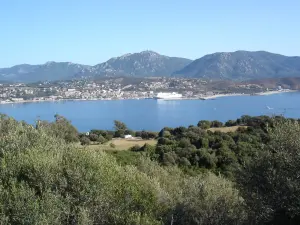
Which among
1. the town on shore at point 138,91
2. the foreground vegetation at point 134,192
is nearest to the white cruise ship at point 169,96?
the town on shore at point 138,91

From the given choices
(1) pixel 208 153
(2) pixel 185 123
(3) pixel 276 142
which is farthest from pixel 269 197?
(2) pixel 185 123

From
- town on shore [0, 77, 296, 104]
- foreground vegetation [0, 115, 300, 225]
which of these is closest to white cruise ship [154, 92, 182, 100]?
town on shore [0, 77, 296, 104]

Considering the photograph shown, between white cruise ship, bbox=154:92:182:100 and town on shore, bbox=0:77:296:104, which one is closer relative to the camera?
white cruise ship, bbox=154:92:182:100

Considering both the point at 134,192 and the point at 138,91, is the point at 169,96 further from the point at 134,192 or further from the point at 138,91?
the point at 134,192

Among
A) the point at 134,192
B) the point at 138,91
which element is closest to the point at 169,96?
the point at 138,91

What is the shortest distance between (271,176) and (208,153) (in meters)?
15.7

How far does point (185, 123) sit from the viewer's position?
71.4 metres

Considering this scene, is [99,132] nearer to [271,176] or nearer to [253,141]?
[253,141]

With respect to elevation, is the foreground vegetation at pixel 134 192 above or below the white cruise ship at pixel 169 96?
above

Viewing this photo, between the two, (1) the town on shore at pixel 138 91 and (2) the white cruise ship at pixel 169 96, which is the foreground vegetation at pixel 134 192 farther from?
(2) the white cruise ship at pixel 169 96

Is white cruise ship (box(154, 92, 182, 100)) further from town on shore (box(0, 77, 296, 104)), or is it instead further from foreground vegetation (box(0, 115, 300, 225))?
foreground vegetation (box(0, 115, 300, 225))

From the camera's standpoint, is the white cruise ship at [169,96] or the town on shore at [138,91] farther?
the town on shore at [138,91]

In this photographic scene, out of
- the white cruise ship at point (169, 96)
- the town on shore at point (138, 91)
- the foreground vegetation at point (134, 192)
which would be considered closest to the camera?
the foreground vegetation at point (134, 192)

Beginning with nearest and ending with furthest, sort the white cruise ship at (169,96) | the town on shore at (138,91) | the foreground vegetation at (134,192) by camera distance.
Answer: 1. the foreground vegetation at (134,192)
2. the white cruise ship at (169,96)
3. the town on shore at (138,91)
